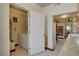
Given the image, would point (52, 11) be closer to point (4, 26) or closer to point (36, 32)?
point (36, 32)

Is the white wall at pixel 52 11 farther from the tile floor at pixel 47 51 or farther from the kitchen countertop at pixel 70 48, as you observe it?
the kitchen countertop at pixel 70 48

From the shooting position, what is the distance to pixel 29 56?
2084 millimetres

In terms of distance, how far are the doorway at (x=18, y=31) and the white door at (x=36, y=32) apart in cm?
8

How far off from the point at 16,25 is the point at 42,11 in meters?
0.55

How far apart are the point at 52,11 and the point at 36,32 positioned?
495 mm

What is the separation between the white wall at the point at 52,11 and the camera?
2078 millimetres

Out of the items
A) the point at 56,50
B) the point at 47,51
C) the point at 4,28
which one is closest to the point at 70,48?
the point at 56,50

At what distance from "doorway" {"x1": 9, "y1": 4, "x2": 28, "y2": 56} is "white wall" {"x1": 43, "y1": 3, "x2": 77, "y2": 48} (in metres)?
0.43

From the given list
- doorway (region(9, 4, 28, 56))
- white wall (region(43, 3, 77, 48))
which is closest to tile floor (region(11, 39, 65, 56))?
doorway (region(9, 4, 28, 56))

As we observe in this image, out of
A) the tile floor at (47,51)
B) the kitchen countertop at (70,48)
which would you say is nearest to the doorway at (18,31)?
the tile floor at (47,51)

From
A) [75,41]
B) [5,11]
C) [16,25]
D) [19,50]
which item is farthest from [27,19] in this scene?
[75,41]

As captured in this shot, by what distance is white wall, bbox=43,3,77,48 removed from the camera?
2.08 meters

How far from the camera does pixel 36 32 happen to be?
2.26 metres

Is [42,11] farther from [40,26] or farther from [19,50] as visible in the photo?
[19,50]
